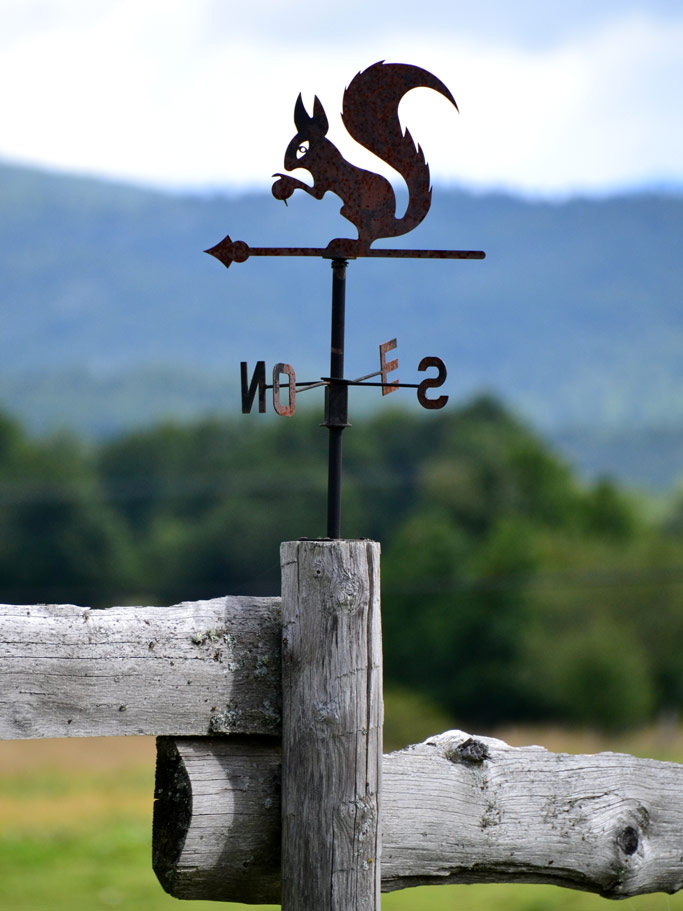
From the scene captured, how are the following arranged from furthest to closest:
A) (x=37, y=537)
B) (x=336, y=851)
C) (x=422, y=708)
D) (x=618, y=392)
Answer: (x=618, y=392), (x=37, y=537), (x=422, y=708), (x=336, y=851)

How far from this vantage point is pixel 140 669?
6.02 ft

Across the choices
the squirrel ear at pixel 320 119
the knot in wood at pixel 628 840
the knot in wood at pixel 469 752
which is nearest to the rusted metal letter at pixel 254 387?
the squirrel ear at pixel 320 119

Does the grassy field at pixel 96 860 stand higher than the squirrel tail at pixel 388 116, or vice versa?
the squirrel tail at pixel 388 116

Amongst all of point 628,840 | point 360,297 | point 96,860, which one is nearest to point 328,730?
point 628,840

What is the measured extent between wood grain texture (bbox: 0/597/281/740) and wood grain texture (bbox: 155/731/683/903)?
0.28 ft

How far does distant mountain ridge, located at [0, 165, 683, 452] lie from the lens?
147500 millimetres

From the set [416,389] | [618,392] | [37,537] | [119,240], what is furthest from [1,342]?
[416,389]

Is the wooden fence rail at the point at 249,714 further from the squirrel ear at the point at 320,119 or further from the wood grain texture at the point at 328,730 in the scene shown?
the squirrel ear at the point at 320,119

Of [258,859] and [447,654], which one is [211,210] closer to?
[447,654]

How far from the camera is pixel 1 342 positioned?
497 ft

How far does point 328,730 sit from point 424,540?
34.6 metres

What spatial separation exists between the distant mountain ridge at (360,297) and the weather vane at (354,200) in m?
133

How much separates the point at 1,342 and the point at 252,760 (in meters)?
158

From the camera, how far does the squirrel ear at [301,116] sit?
208 cm
